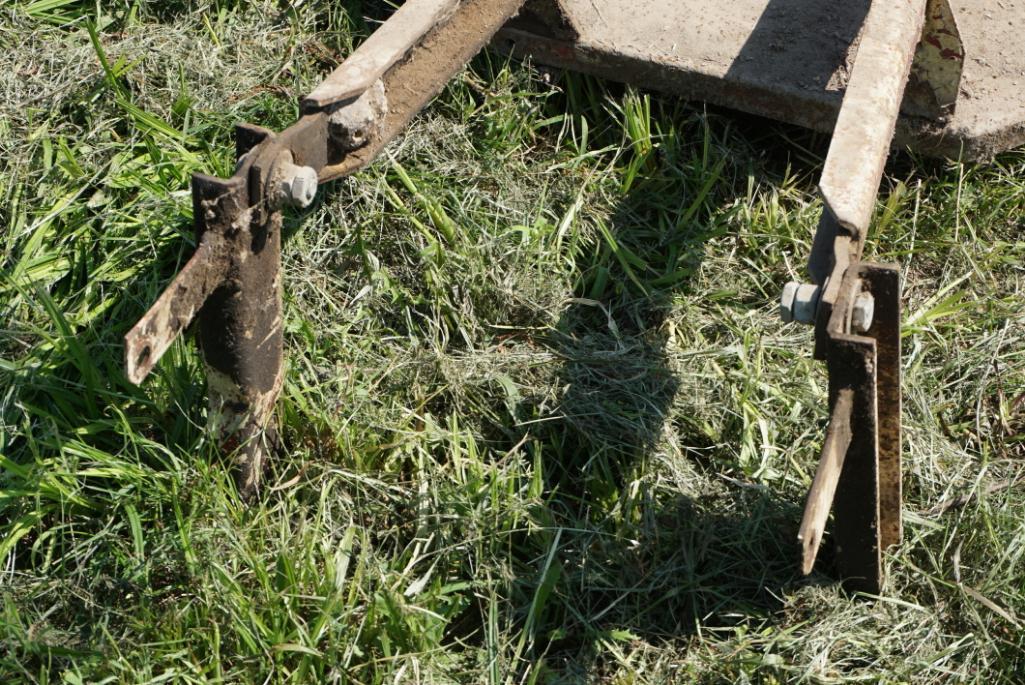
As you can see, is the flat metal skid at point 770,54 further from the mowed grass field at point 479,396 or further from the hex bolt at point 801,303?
the hex bolt at point 801,303

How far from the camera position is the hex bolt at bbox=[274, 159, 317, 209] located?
219cm

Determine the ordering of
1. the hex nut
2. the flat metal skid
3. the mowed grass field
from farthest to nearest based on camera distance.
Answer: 1. the flat metal skid
2. the mowed grass field
3. the hex nut

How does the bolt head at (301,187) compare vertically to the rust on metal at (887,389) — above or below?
above

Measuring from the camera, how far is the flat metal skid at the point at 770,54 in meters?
3.32

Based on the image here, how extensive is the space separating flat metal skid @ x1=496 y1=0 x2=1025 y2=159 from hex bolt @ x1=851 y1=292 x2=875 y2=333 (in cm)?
138

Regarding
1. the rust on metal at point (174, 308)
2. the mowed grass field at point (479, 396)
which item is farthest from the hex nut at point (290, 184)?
the mowed grass field at point (479, 396)

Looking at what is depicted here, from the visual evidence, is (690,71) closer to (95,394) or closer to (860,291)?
(860,291)

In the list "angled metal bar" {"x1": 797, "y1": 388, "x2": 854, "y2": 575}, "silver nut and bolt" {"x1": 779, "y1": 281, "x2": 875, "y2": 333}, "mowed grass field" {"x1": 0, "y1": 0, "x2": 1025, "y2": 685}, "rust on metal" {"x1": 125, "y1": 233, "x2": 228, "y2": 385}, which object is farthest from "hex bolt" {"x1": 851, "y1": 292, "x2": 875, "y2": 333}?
"rust on metal" {"x1": 125, "y1": 233, "x2": 228, "y2": 385}

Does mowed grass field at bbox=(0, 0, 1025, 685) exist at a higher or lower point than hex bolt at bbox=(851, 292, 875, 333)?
lower

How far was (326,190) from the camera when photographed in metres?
3.09

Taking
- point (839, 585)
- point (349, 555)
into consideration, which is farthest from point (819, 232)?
point (349, 555)

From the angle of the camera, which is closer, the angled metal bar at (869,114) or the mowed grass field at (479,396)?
the angled metal bar at (869,114)

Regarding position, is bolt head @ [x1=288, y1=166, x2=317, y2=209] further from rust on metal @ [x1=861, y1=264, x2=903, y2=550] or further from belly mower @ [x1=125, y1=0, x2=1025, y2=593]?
rust on metal @ [x1=861, y1=264, x2=903, y2=550]

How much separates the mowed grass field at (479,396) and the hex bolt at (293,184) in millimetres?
590
